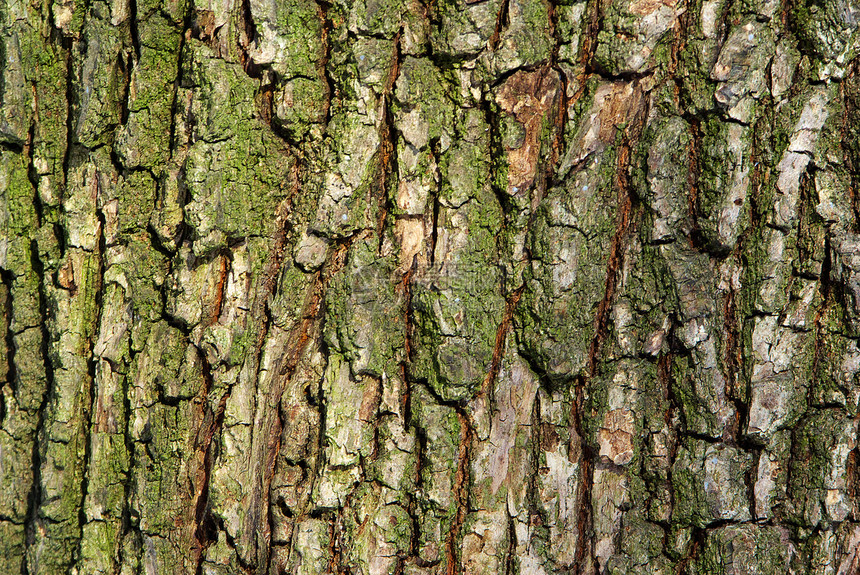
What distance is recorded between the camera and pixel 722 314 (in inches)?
60.4

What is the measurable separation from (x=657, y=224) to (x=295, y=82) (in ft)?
2.93

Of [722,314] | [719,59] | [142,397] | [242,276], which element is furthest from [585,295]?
[142,397]

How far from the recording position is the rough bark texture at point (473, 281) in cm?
147

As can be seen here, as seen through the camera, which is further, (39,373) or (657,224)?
(39,373)

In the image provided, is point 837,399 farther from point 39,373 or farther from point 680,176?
point 39,373

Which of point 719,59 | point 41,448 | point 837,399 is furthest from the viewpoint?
point 41,448

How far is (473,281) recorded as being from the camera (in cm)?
149

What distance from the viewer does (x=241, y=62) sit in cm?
149

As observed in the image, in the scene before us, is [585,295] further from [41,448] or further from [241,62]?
[41,448]

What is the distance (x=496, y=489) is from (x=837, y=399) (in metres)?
0.85

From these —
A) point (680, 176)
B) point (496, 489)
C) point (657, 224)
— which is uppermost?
point (680, 176)

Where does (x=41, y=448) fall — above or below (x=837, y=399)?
below

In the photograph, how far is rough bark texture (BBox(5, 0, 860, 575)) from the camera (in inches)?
57.8

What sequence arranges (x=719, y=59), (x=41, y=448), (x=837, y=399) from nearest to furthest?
(x=719, y=59)
(x=837, y=399)
(x=41, y=448)
